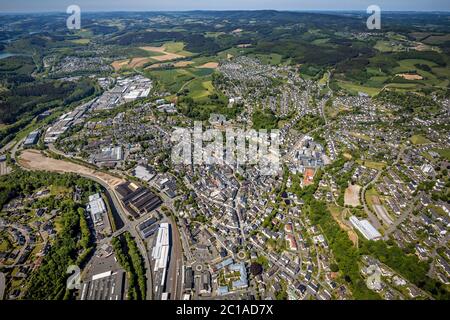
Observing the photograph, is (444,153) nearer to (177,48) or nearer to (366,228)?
(366,228)

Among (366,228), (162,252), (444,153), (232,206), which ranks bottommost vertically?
(162,252)

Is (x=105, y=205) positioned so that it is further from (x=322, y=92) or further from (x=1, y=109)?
(x=322, y=92)

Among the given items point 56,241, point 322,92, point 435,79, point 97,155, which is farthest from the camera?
point 435,79

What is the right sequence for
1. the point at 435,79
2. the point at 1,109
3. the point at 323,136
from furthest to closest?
the point at 435,79 < the point at 1,109 < the point at 323,136

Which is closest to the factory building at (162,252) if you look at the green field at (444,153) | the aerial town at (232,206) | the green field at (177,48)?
the aerial town at (232,206)

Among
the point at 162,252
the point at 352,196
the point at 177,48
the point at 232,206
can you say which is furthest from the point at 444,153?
the point at 177,48

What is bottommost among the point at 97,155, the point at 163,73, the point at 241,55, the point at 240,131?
the point at 97,155

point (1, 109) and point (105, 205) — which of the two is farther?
point (1, 109)

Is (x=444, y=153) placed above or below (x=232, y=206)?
above

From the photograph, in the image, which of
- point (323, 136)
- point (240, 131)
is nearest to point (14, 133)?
point (240, 131)
